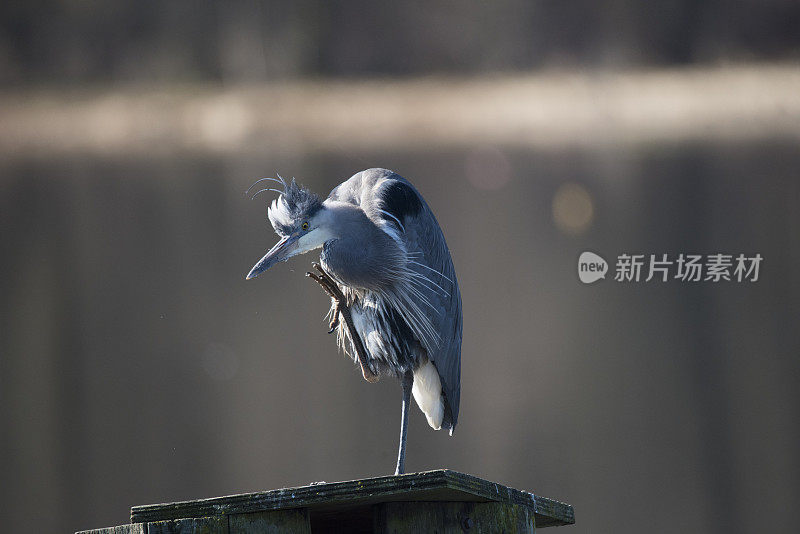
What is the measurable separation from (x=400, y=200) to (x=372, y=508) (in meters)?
0.89

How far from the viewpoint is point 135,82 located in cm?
366

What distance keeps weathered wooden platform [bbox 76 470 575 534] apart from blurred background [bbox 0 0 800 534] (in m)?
1.92

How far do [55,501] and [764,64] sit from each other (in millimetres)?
3125

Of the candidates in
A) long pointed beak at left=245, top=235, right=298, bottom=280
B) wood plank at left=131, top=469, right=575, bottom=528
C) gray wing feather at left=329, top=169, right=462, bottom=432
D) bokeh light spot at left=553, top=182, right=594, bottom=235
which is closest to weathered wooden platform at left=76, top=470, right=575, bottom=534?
wood plank at left=131, top=469, right=575, bottom=528

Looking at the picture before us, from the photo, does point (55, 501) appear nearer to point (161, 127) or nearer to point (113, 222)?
point (113, 222)

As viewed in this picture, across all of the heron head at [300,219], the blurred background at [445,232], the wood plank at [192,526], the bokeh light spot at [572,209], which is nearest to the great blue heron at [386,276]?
the heron head at [300,219]

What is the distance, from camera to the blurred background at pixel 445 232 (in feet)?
11.0

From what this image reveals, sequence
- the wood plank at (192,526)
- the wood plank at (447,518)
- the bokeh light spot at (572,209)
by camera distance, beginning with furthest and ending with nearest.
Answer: the bokeh light spot at (572,209) < the wood plank at (447,518) < the wood plank at (192,526)

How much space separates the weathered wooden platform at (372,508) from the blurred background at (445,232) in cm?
192

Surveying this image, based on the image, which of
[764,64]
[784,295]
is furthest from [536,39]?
[784,295]

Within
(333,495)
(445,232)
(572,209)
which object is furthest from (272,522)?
(572,209)

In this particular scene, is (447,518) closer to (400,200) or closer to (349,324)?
(349,324)

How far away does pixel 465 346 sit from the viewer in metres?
3.43

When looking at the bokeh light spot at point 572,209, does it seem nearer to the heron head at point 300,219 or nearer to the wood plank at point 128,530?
the heron head at point 300,219
